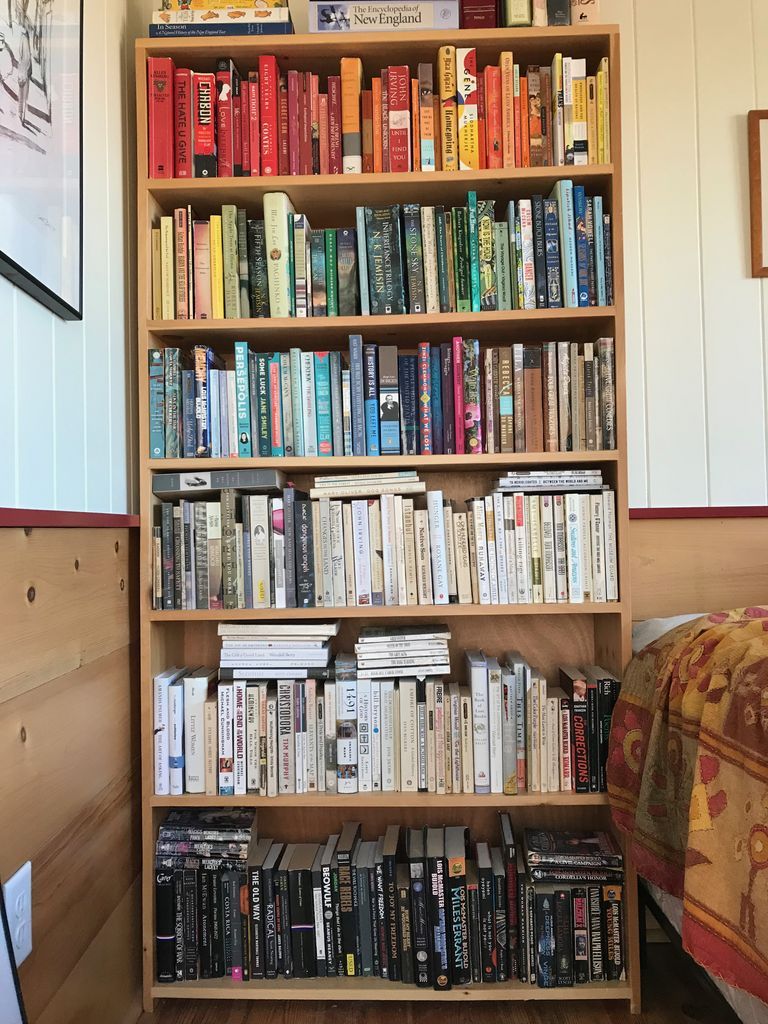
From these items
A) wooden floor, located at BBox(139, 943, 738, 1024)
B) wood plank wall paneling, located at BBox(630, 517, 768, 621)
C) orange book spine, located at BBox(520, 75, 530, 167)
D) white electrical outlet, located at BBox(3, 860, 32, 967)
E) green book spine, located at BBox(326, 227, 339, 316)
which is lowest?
wooden floor, located at BBox(139, 943, 738, 1024)

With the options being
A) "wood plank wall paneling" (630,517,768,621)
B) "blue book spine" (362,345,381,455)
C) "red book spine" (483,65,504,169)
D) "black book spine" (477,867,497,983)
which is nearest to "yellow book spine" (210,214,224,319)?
"blue book spine" (362,345,381,455)

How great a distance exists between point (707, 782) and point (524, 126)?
→ 133cm

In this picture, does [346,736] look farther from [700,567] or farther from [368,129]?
[368,129]

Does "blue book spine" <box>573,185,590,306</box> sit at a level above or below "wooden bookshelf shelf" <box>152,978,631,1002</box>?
above

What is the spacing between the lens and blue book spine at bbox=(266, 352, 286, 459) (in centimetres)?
160

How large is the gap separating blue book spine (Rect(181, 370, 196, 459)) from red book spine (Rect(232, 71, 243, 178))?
0.45 meters

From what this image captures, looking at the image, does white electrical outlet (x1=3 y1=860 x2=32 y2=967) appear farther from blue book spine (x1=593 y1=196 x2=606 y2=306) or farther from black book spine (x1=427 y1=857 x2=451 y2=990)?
blue book spine (x1=593 y1=196 x2=606 y2=306)

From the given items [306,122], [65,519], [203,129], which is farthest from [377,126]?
[65,519]

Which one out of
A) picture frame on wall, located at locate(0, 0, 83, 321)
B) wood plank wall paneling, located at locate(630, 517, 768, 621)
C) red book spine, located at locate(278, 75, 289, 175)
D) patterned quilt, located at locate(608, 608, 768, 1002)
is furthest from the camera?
wood plank wall paneling, located at locate(630, 517, 768, 621)

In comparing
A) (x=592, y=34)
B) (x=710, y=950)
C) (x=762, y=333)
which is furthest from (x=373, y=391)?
(x=710, y=950)

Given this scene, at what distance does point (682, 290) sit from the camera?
1.83 metres

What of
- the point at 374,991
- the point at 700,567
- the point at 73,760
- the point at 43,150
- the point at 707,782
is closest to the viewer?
the point at 707,782

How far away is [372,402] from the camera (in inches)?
63.0

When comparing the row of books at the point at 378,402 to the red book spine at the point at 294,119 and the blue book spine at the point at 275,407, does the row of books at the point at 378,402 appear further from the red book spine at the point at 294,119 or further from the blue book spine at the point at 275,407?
the red book spine at the point at 294,119
